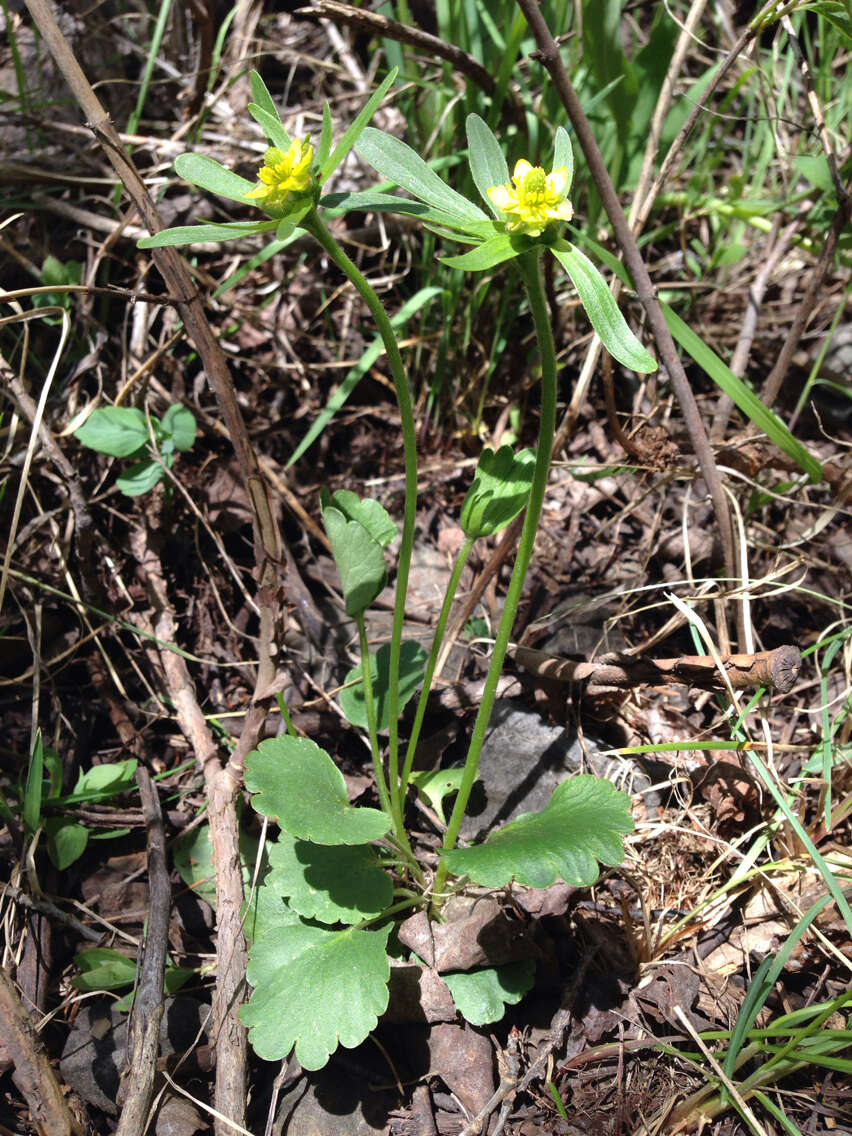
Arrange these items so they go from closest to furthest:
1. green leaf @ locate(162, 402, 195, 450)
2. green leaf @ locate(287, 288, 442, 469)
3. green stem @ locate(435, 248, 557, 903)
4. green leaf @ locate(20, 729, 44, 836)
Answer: green stem @ locate(435, 248, 557, 903) → green leaf @ locate(20, 729, 44, 836) → green leaf @ locate(162, 402, 195, 450) → green leaf @ locate(287, 288, 442, 469)

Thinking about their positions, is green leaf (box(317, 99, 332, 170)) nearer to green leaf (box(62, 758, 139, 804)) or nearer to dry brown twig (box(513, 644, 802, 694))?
dry brown twig (box(513, 644, 802, 694))

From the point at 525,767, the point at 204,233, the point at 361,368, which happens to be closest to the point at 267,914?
the point at 525,767

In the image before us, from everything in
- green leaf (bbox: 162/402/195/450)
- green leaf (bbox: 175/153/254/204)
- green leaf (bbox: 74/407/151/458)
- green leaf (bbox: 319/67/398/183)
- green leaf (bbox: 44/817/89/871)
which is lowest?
green leaf (bbox: 44/817/89/871)

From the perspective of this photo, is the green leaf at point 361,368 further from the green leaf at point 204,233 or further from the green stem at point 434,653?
the green leaf at point 204,233

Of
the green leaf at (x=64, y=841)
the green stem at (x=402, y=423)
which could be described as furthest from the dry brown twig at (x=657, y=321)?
the green leaf at (x=64, y=841)

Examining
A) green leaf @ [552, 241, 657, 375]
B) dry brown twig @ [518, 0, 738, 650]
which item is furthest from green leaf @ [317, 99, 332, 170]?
dry brown twig @ [518, 0, 738, 650]

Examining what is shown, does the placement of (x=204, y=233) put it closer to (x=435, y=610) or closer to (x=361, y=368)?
(x=361, y=368)
